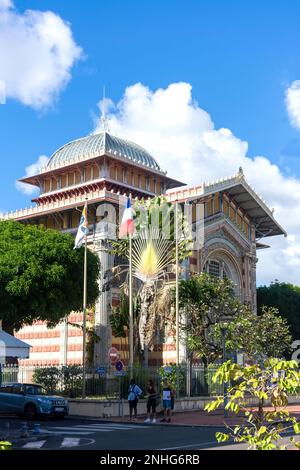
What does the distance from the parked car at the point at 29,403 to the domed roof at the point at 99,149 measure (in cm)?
2375

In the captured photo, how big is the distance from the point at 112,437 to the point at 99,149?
1231 inches

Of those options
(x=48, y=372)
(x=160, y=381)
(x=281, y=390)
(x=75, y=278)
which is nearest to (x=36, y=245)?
(x=75, y=278)

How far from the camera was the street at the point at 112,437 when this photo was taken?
16.1 metres

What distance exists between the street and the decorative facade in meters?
16.3

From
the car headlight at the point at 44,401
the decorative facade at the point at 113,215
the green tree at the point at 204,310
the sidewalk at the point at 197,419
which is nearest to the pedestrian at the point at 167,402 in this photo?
the sidewalk at the point at 197,419

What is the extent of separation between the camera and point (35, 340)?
45500 millimetres

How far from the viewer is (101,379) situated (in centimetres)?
3138

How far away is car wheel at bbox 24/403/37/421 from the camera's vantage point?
25.5 m

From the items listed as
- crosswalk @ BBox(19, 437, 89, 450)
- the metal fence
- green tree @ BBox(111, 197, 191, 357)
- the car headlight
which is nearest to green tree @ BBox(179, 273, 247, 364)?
green tree @ BBox(111, 197, 191, 357)

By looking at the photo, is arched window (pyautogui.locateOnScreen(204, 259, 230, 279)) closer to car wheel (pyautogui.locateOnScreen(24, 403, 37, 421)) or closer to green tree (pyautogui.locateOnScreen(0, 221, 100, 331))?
green tree (pyautogui.locateOnScreen(0, 221, 100, 331))

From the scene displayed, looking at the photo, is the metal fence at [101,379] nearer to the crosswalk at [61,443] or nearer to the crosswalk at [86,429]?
the crosswalk at [86,429]

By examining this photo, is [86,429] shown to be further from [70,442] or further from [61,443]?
[61,443]

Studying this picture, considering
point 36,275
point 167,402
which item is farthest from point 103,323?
point 167,402
